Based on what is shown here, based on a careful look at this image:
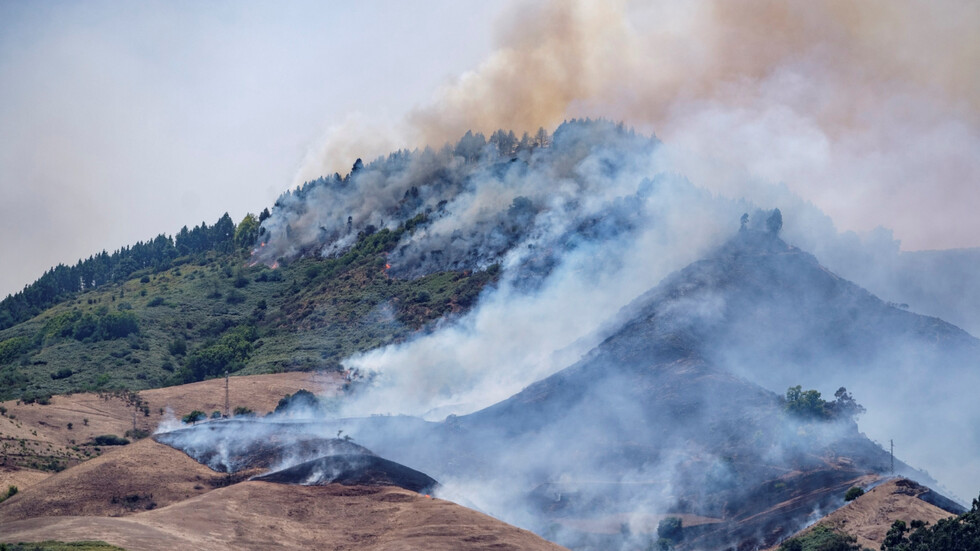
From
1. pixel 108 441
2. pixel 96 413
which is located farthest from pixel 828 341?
pixel 96 413

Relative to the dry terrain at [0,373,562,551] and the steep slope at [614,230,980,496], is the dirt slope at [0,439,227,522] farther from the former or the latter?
the steep slope at [614,230,980,496]

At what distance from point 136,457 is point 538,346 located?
226ft

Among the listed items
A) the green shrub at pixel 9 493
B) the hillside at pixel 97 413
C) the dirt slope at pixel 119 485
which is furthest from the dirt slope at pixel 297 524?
the hillside at pixel 97 413

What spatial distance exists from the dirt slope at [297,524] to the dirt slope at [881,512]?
27.5 meters

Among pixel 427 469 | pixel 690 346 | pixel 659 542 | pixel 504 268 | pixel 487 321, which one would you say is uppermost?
pixel 504 268

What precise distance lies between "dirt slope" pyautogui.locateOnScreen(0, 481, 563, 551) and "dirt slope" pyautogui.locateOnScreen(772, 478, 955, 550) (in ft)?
Answer: 90.2

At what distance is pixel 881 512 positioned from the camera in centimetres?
9531

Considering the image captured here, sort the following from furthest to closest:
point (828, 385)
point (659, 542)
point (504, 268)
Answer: point (504, 268) → point (828, 385) → point (659, 542)

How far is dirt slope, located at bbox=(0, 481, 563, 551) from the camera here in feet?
266

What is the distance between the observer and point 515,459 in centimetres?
12900

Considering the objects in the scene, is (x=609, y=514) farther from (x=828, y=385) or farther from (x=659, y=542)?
(x=828, y=385)

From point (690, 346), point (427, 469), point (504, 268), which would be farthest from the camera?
point (504, 268)

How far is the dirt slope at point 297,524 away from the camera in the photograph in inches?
3187

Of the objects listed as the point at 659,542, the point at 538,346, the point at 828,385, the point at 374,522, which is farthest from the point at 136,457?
the point at 828,385
